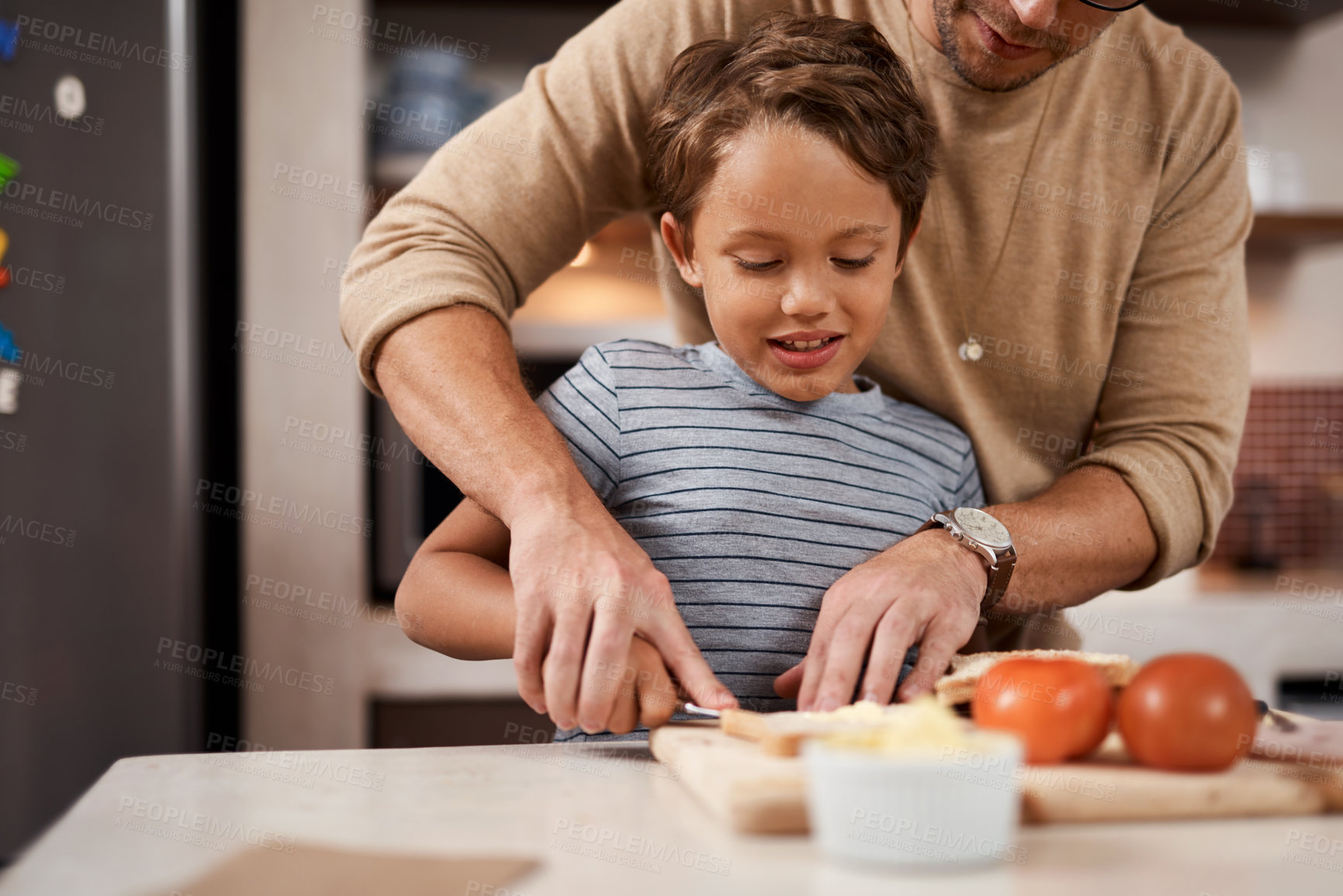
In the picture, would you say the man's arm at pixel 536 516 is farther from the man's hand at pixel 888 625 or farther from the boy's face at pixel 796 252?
the boy's face at pixel 796 252

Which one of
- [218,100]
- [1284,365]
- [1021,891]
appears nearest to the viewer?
[1021,891]

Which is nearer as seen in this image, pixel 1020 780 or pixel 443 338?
pixel 1020 780

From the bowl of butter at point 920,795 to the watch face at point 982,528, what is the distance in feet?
1.48

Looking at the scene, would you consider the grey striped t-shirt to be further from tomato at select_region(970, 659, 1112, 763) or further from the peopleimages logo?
the peopleimages logo

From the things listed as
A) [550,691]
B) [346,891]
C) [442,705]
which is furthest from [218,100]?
[346,891]

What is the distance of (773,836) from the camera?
2.05ft

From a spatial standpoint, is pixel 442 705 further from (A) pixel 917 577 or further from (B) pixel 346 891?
(B) pixel 346 891

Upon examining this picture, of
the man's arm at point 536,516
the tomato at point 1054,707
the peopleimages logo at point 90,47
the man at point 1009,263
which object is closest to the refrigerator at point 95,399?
the peopleimages logo at point 90,47

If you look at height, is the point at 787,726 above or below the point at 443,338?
below

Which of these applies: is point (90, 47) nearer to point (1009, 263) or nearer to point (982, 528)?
point (1009, 263)

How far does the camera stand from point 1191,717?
2.20ft

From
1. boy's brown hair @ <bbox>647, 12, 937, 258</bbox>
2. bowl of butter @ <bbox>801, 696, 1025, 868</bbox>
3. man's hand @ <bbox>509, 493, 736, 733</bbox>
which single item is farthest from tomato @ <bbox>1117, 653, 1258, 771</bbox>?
boy's brown hair @ <bbox>647, 12, 937, 258</bbox>

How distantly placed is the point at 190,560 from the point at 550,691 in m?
1.65

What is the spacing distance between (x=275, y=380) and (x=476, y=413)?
168 centimetres
